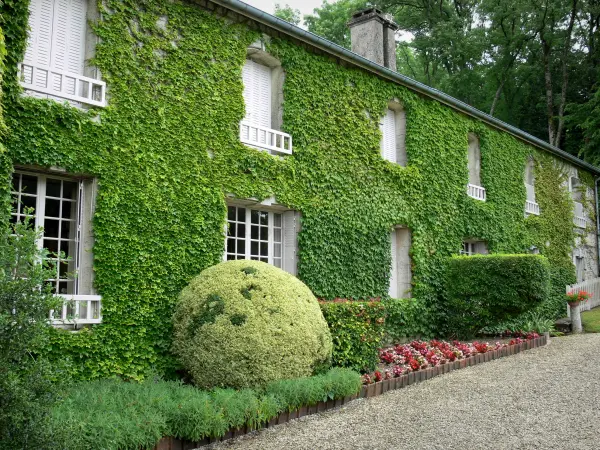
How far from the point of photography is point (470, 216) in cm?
1494

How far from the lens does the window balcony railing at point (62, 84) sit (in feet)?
23.8

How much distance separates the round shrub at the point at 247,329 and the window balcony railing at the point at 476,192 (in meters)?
8.81

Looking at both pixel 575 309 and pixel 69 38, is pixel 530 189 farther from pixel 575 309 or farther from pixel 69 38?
pixel 69 38

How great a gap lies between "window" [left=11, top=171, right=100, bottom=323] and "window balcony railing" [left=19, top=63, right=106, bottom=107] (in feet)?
3.50

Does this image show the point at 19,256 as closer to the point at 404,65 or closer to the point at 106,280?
→ the point at 106,280

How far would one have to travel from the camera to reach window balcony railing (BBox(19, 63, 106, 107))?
726cm

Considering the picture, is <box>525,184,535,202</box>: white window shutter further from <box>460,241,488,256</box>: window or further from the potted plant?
the potted plant

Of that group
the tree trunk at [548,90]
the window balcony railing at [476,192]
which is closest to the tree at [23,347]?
the window balcony railing at [476,192]

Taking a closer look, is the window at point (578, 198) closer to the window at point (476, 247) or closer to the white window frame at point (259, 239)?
the window at point (476, 247)

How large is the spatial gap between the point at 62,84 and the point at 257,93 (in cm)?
376

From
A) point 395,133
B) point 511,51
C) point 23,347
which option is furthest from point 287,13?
point 23,347

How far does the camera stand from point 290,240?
10.4 meters

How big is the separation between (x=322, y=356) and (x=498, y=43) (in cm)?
2528

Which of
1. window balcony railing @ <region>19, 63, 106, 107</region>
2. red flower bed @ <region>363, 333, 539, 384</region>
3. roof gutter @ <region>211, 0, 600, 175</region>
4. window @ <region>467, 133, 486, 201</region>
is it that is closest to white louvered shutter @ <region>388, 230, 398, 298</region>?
red flower bed @ <region>363, 333, 539, 384</region>
